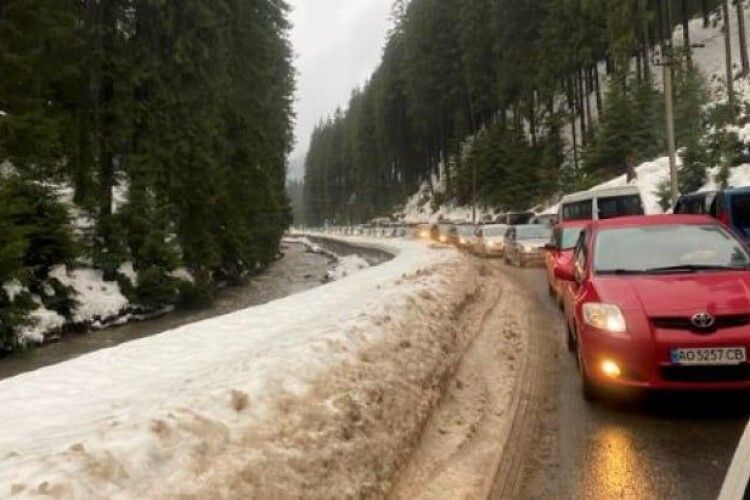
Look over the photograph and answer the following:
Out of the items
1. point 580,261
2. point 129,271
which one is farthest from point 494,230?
point 580,261

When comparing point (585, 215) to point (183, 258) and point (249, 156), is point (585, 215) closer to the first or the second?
point (183, 258)

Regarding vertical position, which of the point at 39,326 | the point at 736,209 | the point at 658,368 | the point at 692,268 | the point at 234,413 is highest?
the point at 736,209

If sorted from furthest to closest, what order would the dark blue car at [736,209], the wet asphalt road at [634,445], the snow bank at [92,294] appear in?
the snow bank at [92,294], the dark blue car at [736,209], the wet asphalt road at [634,445]

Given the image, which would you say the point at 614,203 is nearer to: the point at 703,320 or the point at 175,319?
the point at 175,319

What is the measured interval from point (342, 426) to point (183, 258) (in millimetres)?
24380

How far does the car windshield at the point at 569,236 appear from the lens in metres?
14.5

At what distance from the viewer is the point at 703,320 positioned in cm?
564

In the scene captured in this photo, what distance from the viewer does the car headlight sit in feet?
19.5

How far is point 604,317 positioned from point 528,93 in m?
57.5

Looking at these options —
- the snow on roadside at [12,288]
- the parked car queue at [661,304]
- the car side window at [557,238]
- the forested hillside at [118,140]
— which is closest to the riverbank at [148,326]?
the forested hillside at [118,140]

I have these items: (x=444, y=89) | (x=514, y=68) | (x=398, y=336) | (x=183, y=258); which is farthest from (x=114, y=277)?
(x=444, y=89)

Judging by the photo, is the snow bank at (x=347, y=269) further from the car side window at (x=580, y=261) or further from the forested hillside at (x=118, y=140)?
the car side window at (x=580, y=261)

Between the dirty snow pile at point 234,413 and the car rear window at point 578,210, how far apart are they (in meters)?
16.3

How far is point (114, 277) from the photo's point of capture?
2434 cm
